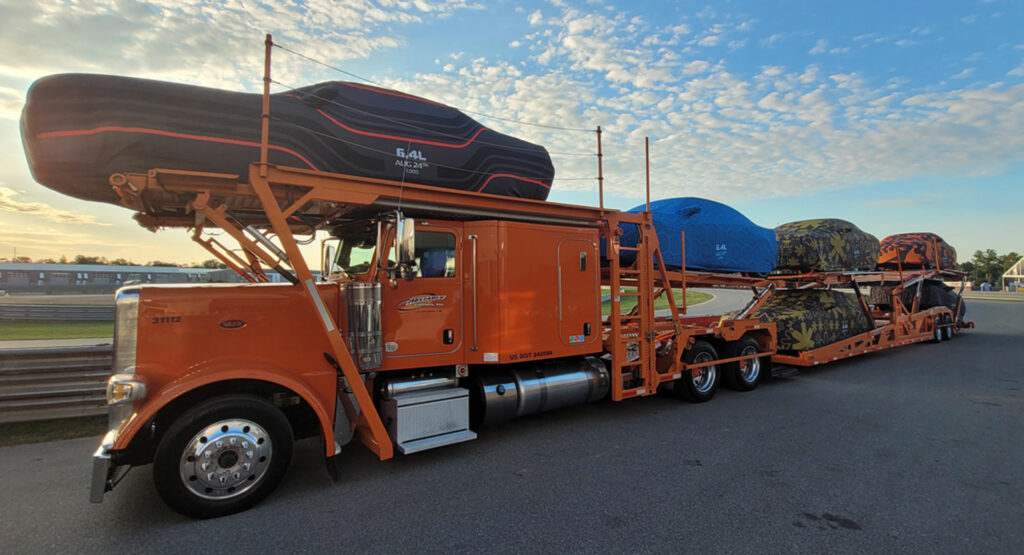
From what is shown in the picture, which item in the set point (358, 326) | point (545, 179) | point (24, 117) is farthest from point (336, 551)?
point (545, 179)

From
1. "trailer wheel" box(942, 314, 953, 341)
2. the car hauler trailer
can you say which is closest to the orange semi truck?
the car hauler trailer

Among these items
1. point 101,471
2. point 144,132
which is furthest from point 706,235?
point 101,471

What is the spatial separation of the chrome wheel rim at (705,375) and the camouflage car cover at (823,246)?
3863mm

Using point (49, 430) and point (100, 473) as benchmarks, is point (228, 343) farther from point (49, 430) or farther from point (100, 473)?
point (49, 430)

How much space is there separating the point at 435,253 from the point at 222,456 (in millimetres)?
2401

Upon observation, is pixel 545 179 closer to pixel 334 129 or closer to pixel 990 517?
pixel 334 129

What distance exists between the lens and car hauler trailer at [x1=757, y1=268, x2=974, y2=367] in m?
8.77

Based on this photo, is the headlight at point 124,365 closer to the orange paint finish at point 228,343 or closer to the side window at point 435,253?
the orange paint finish at point 228,343

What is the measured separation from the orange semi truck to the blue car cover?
1148mm

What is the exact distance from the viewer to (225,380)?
3.51 m

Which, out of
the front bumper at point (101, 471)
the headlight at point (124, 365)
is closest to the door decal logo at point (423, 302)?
the headlight at point (124, 365)

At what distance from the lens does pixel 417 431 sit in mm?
4281

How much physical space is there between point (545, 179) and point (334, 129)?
2325 mm

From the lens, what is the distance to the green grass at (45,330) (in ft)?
49.7
